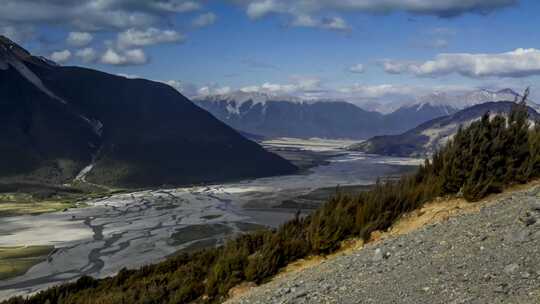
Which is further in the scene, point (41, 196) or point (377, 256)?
point (41, 196)

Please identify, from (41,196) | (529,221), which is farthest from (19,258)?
(41,196)

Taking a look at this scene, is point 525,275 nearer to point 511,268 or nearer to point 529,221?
point 511,268

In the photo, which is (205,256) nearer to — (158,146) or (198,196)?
(198,196)

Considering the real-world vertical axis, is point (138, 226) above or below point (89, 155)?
below

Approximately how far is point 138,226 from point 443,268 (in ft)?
256

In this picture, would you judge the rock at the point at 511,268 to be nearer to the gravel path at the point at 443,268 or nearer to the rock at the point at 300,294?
the gravel path at the point at 443,268

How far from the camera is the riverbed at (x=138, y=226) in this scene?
194 feet

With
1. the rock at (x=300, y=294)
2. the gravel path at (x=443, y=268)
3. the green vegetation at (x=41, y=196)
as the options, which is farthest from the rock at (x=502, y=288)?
the green vegetation at (x=41, y=196)

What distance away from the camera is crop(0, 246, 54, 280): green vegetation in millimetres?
57125

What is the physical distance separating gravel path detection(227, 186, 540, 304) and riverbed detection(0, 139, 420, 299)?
141 ft

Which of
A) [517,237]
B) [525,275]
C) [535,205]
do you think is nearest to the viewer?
[525,275]

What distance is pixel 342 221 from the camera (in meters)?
14.9

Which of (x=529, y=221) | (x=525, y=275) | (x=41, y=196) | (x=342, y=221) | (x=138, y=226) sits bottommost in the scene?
(x=138, y=226)

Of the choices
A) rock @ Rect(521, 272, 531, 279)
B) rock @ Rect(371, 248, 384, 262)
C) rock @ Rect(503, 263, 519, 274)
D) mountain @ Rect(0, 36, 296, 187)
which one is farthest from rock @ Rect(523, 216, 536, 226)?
mountain @ Rect(0, 36, 296, 187)
